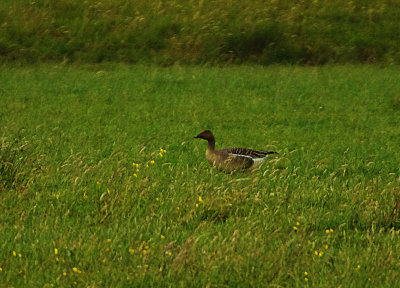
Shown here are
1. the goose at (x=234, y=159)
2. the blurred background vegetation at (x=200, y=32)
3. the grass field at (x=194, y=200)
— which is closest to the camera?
the grass field at (x=194, y=200)

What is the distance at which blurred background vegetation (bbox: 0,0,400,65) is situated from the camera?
22281 mm

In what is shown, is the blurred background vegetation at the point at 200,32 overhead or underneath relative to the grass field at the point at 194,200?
underneath

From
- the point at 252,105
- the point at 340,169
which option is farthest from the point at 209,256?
the point at 252,105

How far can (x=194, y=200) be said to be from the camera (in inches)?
309

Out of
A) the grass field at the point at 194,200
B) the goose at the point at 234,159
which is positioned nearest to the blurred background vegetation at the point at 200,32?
the grass field at the point at 194,200

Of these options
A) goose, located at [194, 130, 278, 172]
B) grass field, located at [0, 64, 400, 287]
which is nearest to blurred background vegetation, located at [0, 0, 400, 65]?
grass field, located at [0, 64, 400, 287]

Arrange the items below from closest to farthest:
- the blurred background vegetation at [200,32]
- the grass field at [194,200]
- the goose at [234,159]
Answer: the grass field at [194,200] → the goose at [234,159] → the blurred background vegetation at [200,32]

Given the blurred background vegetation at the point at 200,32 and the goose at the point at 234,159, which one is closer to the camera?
the goose at the point at 234,159

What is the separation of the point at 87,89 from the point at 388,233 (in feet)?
41.3

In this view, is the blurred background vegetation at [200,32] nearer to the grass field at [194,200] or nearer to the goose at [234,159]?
the grass field at [194,200]

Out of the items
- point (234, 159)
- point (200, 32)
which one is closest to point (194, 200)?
point (234, 159)

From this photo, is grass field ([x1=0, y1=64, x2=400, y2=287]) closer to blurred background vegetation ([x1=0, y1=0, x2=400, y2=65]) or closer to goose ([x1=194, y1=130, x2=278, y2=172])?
→ goose ([x1=194, y1=130, x2=278, y2=172])

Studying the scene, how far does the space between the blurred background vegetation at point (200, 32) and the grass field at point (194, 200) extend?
653 cm

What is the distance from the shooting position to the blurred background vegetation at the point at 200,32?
2228 centimetres
